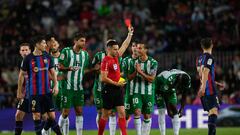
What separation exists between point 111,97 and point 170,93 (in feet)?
7.37

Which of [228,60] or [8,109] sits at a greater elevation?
[228,60]

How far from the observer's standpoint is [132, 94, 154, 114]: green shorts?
17.2 meters

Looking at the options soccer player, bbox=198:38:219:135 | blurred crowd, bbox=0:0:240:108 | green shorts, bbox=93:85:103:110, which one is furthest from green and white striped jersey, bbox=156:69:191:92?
blurred crowd, bbox=0:0:240:108

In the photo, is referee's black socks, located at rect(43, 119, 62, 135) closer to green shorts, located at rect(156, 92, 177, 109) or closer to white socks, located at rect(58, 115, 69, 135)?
white socks, located at rect(58, 115, 69, 135)

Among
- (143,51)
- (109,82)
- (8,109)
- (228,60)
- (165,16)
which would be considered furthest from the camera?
(165,16)

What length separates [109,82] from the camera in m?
15.7

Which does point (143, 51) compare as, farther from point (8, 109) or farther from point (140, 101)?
point (8, 109)

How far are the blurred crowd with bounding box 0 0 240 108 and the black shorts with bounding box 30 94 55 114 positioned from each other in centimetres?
1005

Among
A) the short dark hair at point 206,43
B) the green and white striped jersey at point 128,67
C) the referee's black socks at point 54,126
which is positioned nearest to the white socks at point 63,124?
the referee's black socks at point 54,126

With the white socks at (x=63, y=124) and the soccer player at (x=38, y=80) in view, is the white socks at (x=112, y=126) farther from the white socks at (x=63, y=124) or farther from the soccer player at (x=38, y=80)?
the soccer player at (x=38, y=80)

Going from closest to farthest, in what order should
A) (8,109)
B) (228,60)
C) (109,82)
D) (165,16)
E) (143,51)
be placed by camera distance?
(109,82), (143,51), (8,109), (228,60), (165,16)

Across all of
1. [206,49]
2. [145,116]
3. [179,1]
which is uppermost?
[179,1]

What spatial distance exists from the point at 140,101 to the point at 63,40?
1086 centimetres

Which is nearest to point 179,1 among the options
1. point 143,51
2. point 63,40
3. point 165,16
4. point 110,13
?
point 165,16
